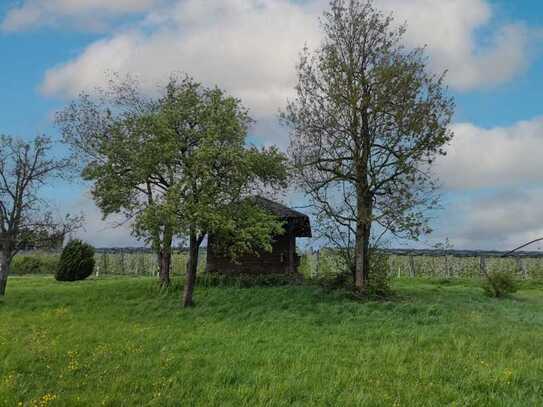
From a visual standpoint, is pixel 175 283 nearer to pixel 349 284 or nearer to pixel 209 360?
pixel 349 284

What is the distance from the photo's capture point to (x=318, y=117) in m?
22.7

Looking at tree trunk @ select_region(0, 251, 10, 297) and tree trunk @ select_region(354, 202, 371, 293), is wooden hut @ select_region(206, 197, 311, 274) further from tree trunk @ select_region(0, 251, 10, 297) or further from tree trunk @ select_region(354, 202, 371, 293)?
tree trunk @ select_region(0, 251, 10, 297)

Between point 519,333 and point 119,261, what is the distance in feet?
131

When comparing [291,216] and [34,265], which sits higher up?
[291,216]

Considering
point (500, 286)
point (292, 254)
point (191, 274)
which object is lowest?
point (500, 286)

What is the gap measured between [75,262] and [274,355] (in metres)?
28.8

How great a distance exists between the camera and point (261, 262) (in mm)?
26547

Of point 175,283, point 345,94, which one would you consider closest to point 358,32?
point 345,94

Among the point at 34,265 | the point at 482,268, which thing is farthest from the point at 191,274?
the point at 34,265

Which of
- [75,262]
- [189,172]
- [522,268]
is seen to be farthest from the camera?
[522,268]

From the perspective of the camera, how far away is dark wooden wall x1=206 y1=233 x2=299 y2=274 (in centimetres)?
2638

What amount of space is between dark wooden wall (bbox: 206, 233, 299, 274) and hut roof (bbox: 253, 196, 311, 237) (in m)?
0.84

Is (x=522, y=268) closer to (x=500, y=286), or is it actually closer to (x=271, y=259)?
(x=500, y=286)

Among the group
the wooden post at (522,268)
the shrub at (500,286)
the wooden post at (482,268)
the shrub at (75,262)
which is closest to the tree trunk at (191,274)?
the wooden post at (482,268)
